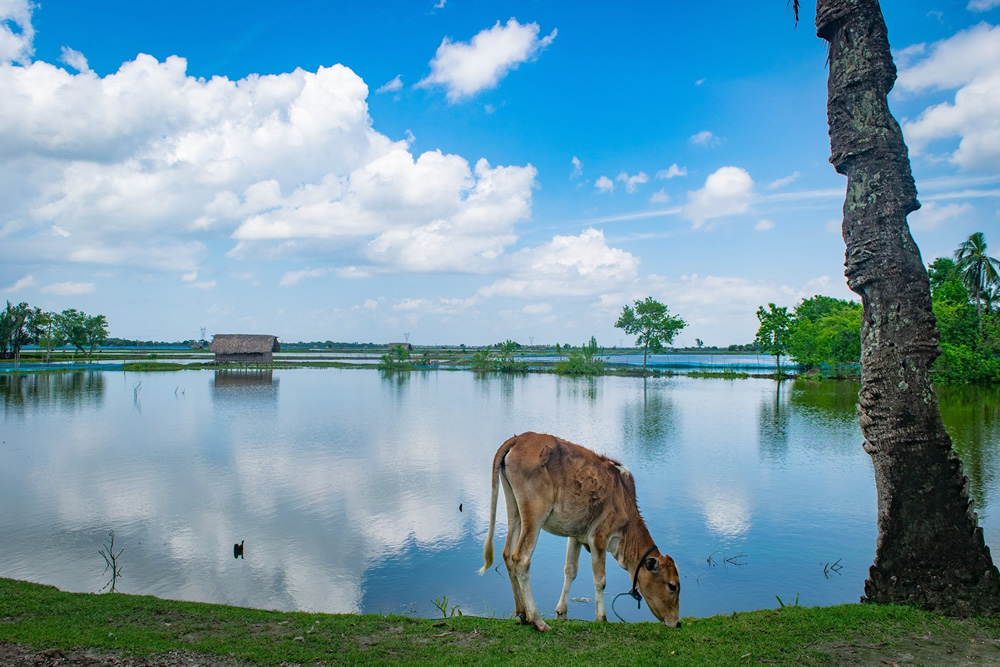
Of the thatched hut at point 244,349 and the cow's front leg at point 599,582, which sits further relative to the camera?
the thatched hut at point 244,349

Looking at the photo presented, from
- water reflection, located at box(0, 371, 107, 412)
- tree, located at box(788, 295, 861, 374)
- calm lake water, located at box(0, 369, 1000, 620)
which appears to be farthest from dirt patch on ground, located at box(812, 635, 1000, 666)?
tree, located at box(788, 295, 861, 374)

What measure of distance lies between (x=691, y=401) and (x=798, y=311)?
44108 millimetres

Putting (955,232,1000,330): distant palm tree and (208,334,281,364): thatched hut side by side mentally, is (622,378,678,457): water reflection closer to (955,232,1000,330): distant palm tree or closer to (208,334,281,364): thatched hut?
(955,232,1000,330): distant palm tree

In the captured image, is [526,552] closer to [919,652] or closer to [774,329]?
[919,652]

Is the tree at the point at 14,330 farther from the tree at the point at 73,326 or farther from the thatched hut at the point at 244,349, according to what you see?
the thatched hut at the point at 244,349

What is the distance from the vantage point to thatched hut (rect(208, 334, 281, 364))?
64.0m

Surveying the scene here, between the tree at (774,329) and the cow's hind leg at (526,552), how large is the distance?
176ft

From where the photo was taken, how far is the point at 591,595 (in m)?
8.03

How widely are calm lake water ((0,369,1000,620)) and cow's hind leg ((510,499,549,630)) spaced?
2253 millimetres

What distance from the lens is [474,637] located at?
5.17 meters

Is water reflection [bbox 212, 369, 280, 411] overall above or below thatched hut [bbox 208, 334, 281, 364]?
below

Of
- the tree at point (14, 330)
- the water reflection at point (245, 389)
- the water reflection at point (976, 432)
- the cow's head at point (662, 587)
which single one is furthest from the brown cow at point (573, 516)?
the tree at point (14, 330)

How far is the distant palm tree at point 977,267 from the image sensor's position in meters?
46.1

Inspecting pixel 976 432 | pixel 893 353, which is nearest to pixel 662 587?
pixel 893 353
